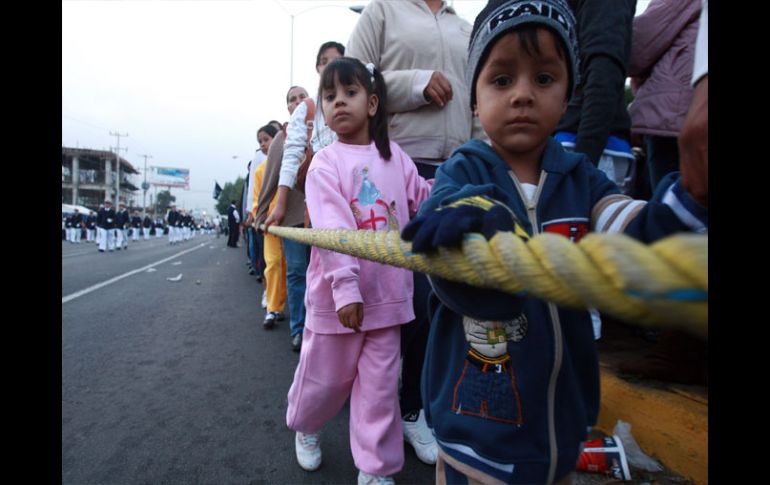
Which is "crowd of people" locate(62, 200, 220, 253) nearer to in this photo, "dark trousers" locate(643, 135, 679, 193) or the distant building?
the distant building

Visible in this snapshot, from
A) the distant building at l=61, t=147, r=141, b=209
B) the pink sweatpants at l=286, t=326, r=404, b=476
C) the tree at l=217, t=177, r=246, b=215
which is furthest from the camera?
the tree at l=217, t=177, r=246, b=215

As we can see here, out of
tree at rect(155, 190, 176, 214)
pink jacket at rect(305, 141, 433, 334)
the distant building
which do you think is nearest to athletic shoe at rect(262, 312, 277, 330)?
pink jacket at rect(305, 141, 433, 334)

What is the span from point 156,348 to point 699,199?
3511 millimetres

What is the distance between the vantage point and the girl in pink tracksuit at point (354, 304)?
4.60ft

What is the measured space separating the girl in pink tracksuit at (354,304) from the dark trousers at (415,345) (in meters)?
0.21

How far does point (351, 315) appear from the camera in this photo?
1.31 metres

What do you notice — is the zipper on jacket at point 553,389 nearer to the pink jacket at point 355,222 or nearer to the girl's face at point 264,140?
the pink jacket at point 355,222

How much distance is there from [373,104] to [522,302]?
129 cm

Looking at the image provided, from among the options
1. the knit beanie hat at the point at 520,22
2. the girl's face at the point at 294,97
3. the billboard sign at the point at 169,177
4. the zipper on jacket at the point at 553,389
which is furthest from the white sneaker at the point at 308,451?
the billboard sign at the point at 169,177

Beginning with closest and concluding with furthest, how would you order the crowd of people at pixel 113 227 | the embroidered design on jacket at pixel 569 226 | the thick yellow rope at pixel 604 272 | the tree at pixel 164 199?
1. the thick yellow rope at pixel 604 272
2. the embroidered design on jacket at pixel 569 226
3. the crowd of people at pixel 113 227
4. the tree at pixel 164 199

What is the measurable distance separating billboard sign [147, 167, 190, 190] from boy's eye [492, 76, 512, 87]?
6769 cm

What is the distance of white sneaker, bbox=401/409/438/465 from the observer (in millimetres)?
1657

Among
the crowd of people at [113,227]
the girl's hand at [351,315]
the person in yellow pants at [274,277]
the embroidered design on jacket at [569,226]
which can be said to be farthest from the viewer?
the crowd of people at [113,227]
